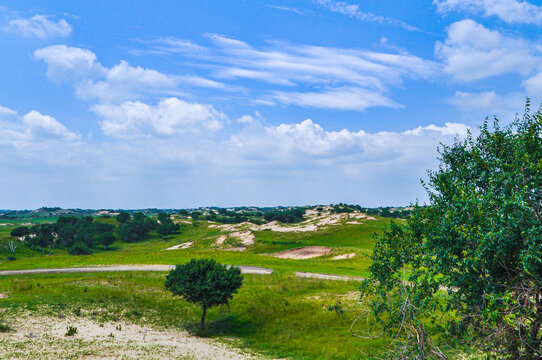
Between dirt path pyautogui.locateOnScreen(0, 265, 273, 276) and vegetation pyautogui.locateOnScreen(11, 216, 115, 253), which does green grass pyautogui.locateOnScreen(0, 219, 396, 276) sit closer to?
dirt path pyautogui.locateOnScreen(0, 265, 273, 276)

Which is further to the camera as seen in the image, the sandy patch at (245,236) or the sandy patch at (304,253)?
the sandy patch at (245,236)

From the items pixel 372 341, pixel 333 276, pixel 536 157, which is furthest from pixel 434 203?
pixel 333 276

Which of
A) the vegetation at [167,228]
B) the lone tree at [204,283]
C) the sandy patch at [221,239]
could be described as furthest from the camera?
the vegetation at [167,228]

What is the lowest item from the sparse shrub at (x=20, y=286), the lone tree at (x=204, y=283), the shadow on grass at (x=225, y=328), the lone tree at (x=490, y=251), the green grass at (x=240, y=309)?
the shadow on grass at (x=225, y=328)

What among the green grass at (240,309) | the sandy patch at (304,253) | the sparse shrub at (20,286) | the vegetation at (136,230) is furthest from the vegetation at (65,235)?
the green grass at (240,309)

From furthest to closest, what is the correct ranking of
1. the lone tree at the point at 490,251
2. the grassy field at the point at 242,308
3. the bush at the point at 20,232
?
the bush at the point at 20,232
the grassy field at the point at 242,308
the lone tree at the point at 490,251

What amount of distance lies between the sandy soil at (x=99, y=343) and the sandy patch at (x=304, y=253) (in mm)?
67623

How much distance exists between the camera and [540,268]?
1422cm

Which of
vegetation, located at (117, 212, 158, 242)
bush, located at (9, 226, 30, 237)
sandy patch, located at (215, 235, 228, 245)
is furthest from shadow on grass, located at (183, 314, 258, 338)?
bush, located at (9, 226, 30, 237)

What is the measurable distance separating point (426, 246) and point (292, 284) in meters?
38.7

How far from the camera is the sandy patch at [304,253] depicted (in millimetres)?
99119

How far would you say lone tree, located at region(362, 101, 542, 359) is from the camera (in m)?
13.5

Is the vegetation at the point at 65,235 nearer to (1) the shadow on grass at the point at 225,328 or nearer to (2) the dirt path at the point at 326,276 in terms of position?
(2) the dirt path at the point at 326,276

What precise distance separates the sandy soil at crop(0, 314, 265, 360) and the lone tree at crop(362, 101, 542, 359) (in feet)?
55.7
